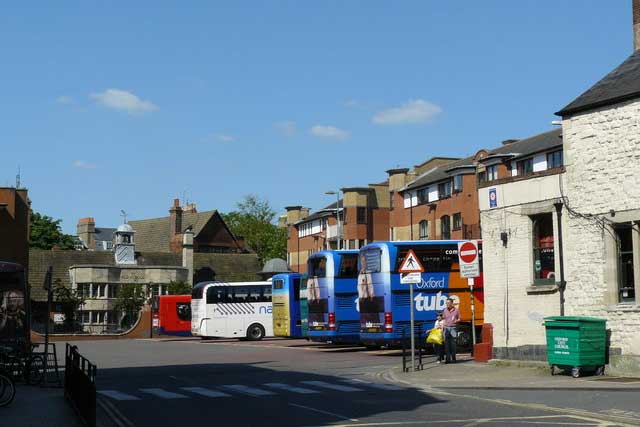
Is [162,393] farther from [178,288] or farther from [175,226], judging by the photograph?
[175,226]

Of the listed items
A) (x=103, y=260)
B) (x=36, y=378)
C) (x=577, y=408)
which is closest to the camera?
(x=577, y=408)

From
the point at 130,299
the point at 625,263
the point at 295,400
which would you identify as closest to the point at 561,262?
the point at 625,263

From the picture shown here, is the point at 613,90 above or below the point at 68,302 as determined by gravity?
above

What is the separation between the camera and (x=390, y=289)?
32875 millimetres

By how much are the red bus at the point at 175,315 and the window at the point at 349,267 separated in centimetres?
2748

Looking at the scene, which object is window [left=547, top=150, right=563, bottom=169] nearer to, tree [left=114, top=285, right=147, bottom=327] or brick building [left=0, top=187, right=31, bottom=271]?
brick building [left=0, top=187, right=31, bottom=271]

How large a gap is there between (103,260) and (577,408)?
89.8 metres

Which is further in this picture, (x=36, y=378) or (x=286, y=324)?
(x=286, y=324)

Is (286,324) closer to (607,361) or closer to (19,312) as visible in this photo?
(19,312)

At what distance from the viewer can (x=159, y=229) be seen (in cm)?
12375

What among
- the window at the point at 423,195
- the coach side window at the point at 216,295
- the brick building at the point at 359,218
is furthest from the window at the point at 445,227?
the coach side window at the point at 216,295

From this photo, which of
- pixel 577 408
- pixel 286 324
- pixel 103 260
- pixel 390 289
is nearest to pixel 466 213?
pixel 286 324

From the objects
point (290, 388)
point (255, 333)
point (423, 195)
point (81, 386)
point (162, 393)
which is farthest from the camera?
point (423, 195)

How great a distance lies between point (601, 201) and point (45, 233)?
88.4 metres
